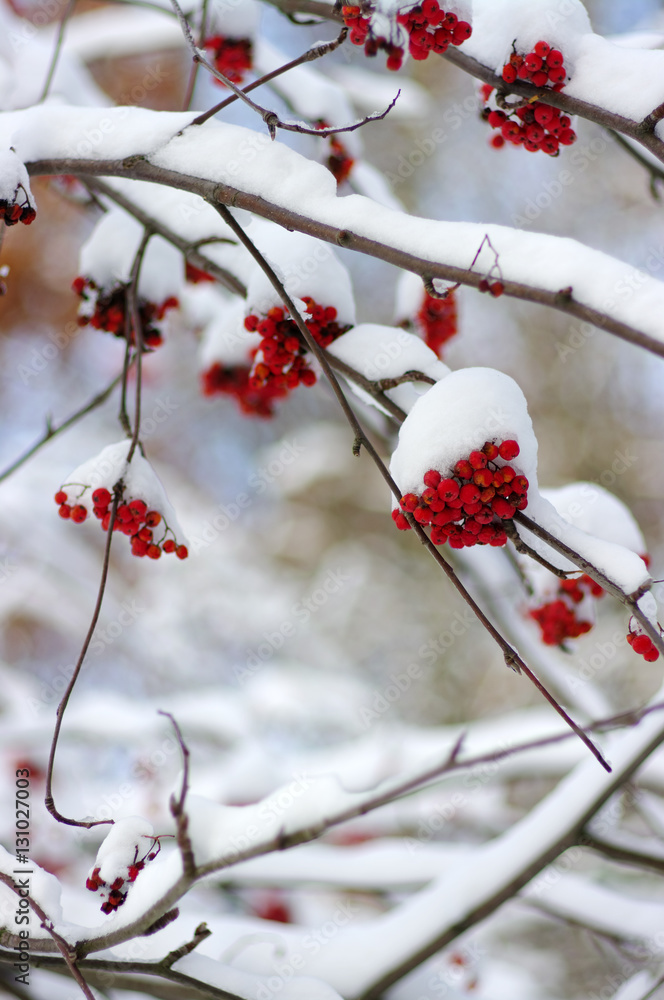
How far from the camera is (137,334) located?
4.38ft

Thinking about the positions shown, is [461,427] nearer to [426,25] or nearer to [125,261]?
[426,25]

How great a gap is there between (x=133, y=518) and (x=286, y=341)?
1.48 feet

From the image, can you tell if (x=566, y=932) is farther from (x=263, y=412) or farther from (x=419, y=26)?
(x=419, y=26)

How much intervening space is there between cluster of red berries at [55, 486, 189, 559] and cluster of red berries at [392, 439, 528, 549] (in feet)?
1.64

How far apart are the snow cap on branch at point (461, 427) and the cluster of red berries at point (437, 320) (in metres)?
1.03

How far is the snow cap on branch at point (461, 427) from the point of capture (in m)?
0.99

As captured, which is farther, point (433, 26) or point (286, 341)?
point (286, 341)

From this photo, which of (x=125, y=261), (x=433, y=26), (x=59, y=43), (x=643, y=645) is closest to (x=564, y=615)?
(x=643, y=645)

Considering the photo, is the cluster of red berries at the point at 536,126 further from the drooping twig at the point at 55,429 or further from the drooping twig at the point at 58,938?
the drooping twig at the point at 58,938

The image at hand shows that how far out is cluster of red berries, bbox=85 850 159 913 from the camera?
1.00m

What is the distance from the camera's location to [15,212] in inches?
43.1

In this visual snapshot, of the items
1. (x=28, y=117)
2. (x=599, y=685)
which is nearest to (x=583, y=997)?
(x=599, y=685)

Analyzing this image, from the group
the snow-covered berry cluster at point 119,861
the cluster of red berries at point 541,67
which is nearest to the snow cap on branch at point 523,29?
the cluster of red berries at point 541,67

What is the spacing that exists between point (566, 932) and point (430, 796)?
3143 millimetres
